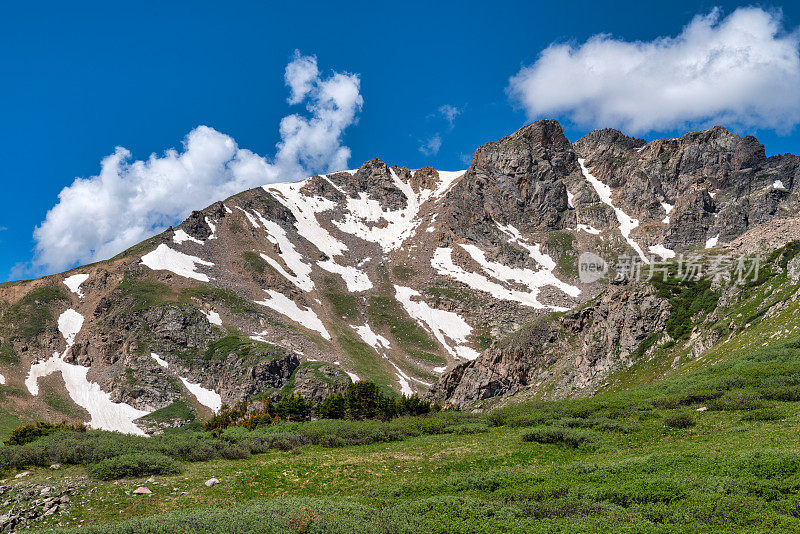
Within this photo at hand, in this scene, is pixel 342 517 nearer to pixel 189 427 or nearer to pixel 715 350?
pixel 715 350

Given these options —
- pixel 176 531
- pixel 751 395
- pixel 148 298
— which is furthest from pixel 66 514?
pixel 148 298

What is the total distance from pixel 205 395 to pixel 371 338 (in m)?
64.4

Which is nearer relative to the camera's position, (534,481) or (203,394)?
(534,481)

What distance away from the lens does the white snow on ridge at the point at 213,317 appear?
15774 cm

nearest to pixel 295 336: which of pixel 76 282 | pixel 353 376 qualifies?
pixel 353 376

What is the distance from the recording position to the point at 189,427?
11338 cm

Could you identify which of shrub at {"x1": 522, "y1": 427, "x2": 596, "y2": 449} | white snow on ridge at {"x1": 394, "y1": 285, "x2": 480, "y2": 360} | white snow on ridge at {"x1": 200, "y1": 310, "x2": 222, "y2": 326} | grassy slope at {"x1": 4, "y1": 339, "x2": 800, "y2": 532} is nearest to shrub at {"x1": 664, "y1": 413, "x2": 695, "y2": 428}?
grassy slope at {"x1": 4, "y1": 339, "x2": 800, "y2": 532}

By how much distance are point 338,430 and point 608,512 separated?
22663 millimetres

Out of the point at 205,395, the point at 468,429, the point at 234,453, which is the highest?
the point at 234,453

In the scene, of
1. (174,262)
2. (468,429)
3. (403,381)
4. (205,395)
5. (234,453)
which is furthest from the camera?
(174,262)

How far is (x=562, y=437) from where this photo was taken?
25.1 meters

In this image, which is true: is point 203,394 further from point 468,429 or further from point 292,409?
point 468,429

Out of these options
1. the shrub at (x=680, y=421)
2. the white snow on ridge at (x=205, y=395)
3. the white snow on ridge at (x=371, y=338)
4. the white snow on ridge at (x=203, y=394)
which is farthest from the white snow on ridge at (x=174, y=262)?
the shrub at (x=680, y=421)

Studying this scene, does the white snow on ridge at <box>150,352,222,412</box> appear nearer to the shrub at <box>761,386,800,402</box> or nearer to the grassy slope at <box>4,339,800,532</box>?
the grassy slope at <box>4,339,800,532</box>
